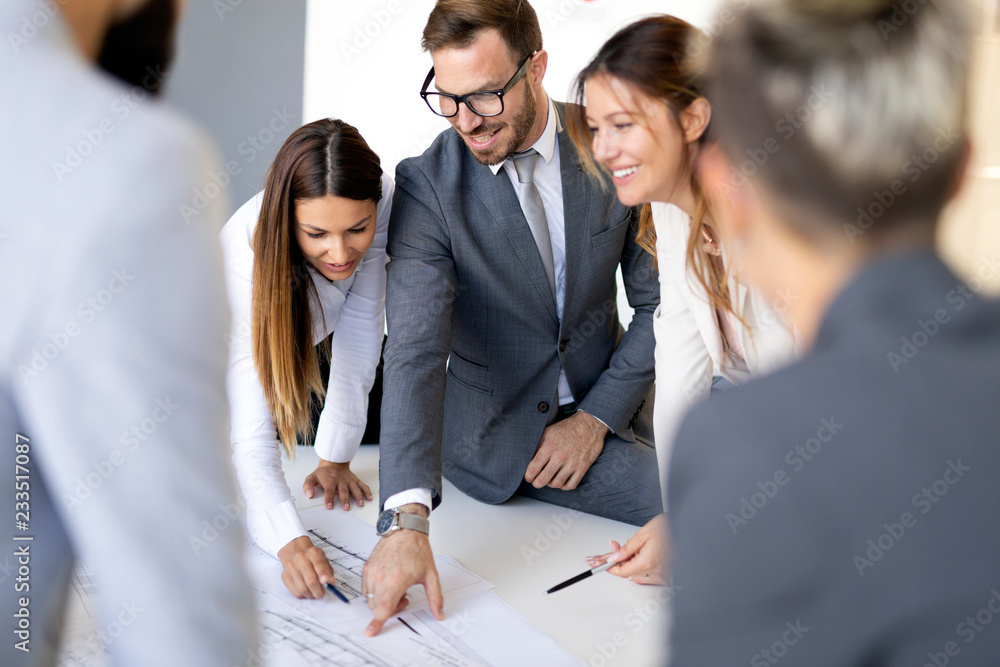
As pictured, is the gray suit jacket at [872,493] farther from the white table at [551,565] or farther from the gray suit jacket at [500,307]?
the gray suit jacket at [500,307]

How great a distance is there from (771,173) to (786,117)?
0.13 ft

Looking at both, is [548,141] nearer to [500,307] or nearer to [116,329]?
[500,307]

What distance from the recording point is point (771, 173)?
581 mm

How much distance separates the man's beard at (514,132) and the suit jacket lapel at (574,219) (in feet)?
0.42

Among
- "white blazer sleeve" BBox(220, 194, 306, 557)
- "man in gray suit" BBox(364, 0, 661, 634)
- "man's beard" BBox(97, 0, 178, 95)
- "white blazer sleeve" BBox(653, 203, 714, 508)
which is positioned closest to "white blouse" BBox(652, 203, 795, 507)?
"white blazer sleeve" BBox(653, 203, 714, 508)

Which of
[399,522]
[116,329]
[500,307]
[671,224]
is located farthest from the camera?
[500,307]

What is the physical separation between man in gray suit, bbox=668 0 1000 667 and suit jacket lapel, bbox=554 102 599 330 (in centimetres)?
124

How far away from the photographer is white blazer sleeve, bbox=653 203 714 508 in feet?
5.01

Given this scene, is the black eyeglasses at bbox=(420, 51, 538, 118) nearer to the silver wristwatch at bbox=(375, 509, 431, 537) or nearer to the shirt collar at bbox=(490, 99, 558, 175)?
the shirt collar at bbox=(490, 99, 558, 175)

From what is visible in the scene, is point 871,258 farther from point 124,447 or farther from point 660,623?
point 660,623

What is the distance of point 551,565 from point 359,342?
2.26 feet

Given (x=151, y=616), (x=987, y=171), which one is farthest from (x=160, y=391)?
(x=987, y=171)

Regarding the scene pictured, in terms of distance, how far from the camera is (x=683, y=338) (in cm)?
155

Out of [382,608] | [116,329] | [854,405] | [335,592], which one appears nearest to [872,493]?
[854,405]
